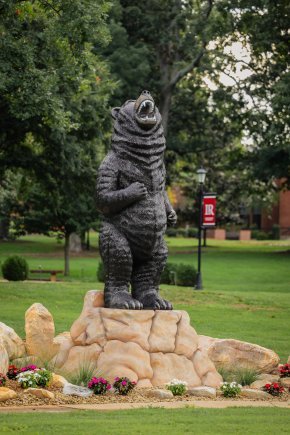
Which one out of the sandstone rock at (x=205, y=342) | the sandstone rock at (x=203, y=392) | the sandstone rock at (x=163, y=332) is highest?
the sandstone rock at (x=163, y=332)

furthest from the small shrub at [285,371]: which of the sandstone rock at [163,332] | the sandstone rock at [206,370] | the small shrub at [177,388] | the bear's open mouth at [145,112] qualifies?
the bear's open mouth at [145,112]


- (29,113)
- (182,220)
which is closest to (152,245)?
(29,113)

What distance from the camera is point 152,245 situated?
507 inches

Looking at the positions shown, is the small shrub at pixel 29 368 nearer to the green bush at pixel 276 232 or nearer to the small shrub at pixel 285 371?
the small shrub at pixel 285 371

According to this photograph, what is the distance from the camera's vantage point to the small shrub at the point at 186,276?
3159 centimetres

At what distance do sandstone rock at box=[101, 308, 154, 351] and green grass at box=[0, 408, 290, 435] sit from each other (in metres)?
2.16

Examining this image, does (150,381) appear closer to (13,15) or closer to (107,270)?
(107,270)

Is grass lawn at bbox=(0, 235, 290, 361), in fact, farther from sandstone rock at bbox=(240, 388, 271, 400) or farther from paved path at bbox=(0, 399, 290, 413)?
paved path at bbox=(0, 399, 290, 413)

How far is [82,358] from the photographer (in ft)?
40.4

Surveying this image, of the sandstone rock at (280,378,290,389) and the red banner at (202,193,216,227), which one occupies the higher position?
the red banner at (202,193,216,227)

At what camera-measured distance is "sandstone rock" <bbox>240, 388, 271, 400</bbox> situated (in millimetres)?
11773

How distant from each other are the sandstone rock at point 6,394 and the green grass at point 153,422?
854mm

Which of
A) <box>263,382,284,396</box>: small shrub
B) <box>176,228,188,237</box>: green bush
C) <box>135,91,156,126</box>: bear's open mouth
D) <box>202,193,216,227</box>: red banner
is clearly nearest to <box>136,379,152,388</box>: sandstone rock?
<box>263,382,284,396</box>: small shrub

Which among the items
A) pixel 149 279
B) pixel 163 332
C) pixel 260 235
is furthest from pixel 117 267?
pixel 260 235
